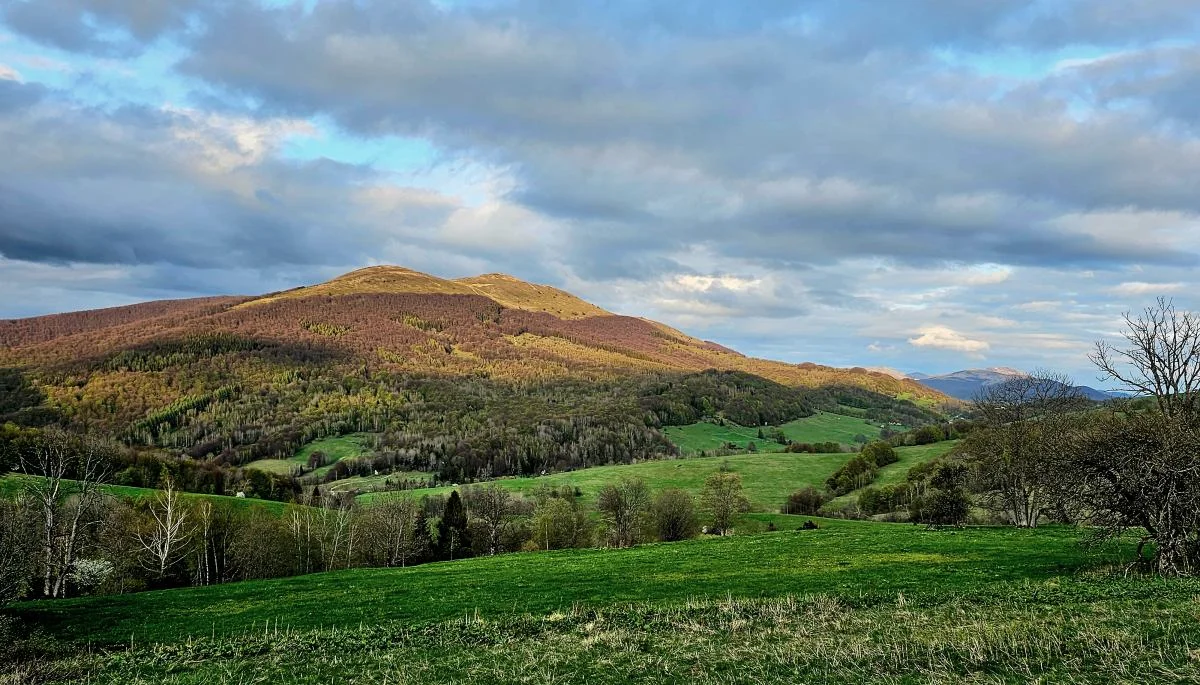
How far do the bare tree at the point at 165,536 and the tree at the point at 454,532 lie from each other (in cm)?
3591

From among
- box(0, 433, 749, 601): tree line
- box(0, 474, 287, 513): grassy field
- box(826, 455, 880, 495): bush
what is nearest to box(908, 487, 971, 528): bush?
box(0, 433, 749, 601): tree line

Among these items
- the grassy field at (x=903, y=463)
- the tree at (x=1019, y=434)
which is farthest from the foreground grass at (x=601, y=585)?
the grassy field at (x=903, y=463)

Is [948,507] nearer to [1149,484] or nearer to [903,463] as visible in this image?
[1149,484]

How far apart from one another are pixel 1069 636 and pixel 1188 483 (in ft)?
55.6

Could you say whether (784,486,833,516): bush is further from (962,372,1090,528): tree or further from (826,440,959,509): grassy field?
(962,372,1090,528): tree

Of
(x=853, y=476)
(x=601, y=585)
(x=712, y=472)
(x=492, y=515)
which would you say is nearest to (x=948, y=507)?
(x=601, y=585)

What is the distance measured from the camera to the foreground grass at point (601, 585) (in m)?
29.1

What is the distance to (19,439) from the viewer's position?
11944 cm

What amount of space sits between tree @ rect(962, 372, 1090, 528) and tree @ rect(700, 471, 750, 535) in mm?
35413

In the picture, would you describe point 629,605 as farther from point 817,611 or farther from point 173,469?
point 173,469

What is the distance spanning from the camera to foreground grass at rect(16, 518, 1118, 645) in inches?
1145

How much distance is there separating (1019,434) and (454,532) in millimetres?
79791

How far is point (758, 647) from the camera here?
51.2 ft

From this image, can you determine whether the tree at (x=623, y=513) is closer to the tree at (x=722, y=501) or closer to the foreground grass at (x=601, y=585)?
the tree at (x=722, y=501)
